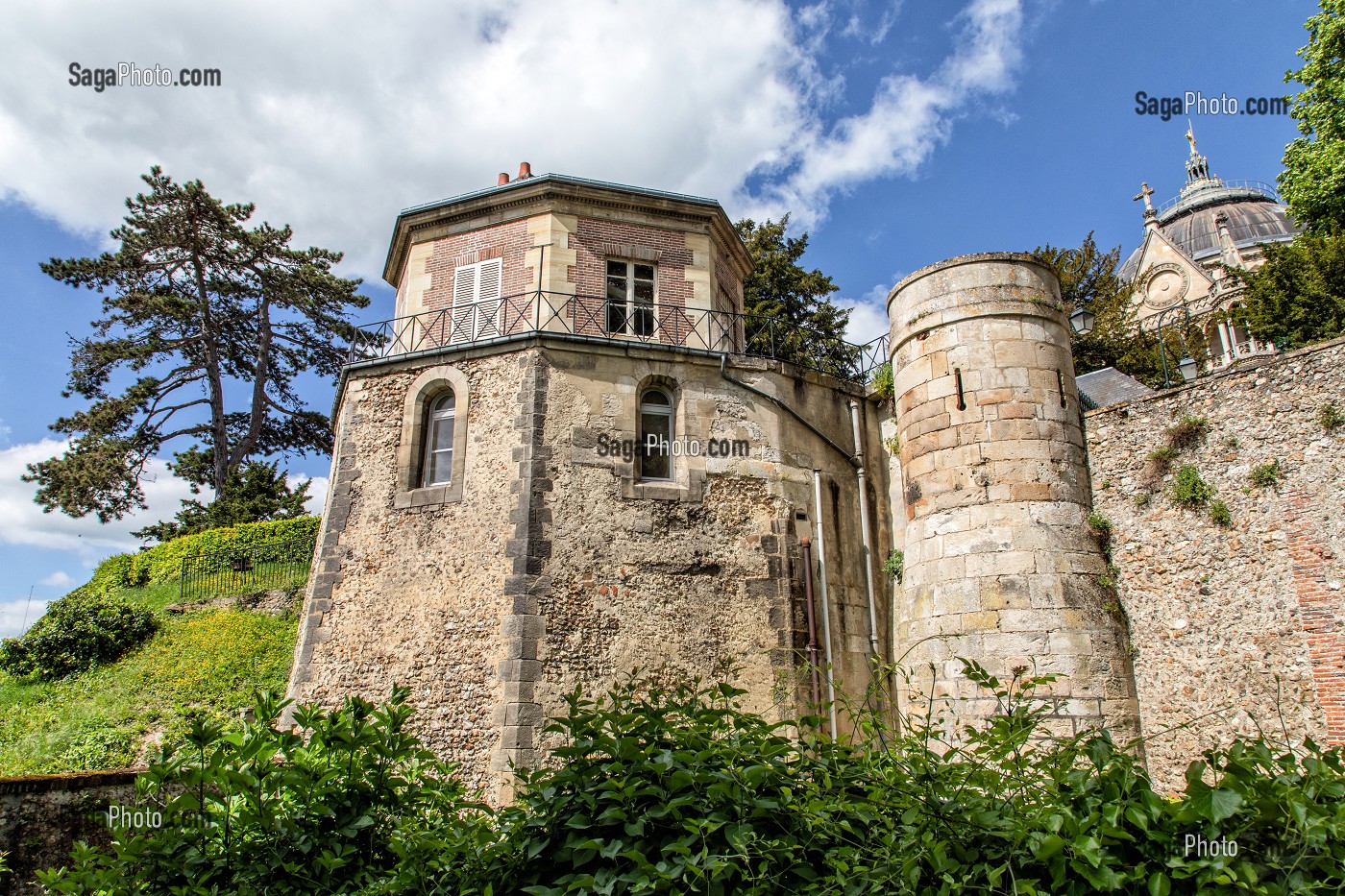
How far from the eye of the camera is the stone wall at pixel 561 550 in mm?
11312

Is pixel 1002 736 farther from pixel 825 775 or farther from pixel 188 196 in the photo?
pixel 188 196

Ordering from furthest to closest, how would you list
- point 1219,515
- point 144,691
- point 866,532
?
1. point 144,691
2. point 866,532
3. point 1219,515

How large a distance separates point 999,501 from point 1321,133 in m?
14.5

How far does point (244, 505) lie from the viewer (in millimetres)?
23219

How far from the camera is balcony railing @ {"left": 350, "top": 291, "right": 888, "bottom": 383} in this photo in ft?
45.2

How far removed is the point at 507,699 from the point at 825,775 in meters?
8.10

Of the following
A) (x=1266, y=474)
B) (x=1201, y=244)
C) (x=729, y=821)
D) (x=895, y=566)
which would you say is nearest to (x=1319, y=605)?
(x=1266, y=474)

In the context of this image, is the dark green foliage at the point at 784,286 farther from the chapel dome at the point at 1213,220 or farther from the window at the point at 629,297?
the chapel dome at the point at 1213,220

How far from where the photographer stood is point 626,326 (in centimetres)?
1421

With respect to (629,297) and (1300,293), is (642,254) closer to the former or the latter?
(629,297)

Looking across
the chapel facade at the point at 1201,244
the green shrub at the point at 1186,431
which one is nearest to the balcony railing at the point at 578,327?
the green shrub at the point at 1186,431

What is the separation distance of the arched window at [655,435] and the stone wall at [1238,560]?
5799 mm

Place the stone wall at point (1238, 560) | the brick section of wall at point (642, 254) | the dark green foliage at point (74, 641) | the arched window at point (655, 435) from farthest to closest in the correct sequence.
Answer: the dark green foliage at point (74, 641) → the brick section of wall at point (642, 254) → the arched window at point (655, 435) → the stone wall at point (1238, 560)

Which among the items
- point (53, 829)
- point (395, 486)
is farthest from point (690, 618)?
point (53, 829)
